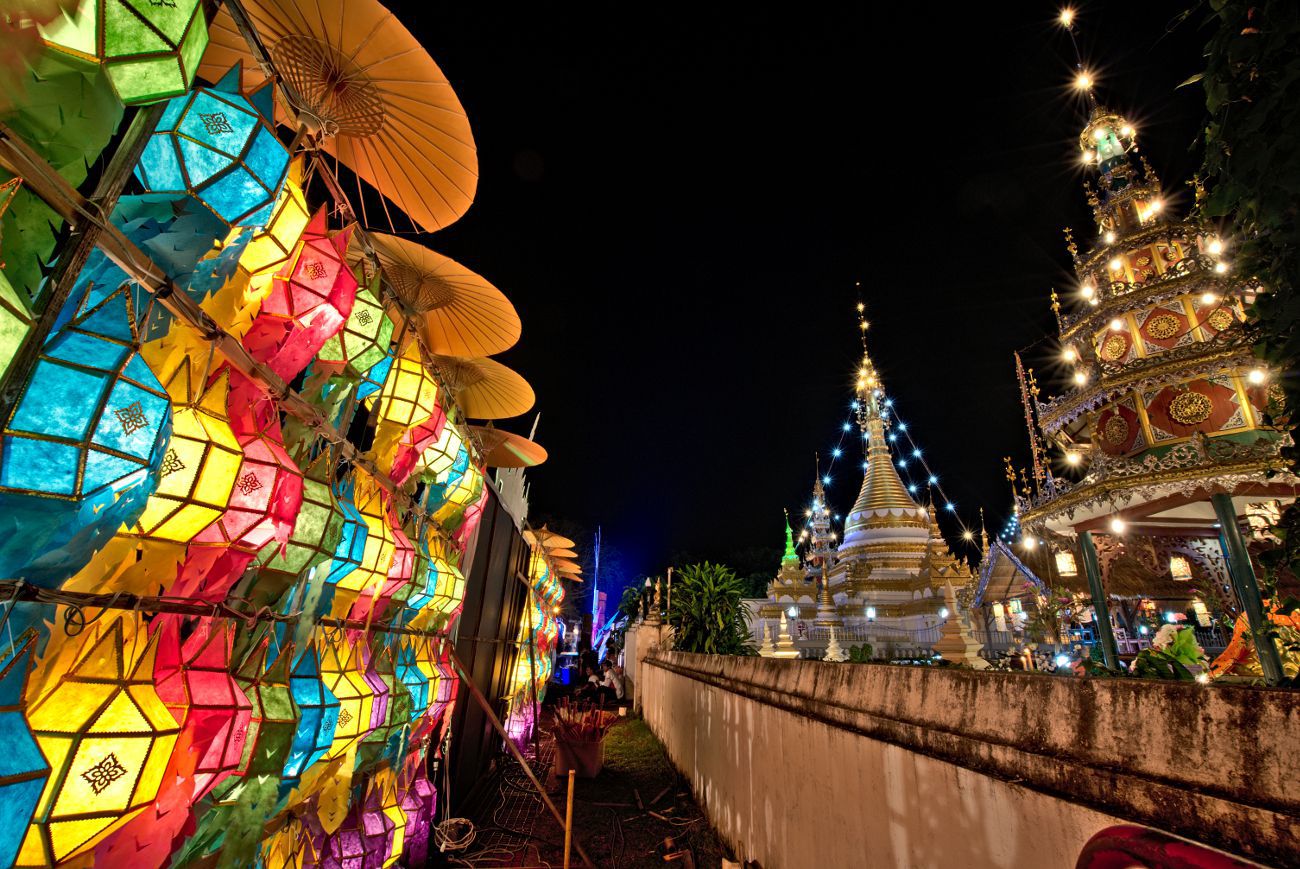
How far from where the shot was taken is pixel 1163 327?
12016 mm

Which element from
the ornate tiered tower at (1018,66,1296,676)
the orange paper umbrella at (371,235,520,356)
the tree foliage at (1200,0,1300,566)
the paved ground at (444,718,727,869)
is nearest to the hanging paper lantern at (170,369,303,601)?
the orange paper umbrella at (371,235,520,356)

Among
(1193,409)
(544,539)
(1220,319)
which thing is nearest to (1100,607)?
(1193,409)

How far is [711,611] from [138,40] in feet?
38.5

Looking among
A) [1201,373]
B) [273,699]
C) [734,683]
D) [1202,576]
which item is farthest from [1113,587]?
[273,699]

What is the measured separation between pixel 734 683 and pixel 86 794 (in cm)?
560

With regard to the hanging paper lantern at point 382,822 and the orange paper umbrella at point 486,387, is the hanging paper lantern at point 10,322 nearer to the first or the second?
the hanging paper lantern at point 382,822

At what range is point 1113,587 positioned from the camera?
16.7 metres

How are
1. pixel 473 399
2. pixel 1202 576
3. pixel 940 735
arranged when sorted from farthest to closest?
1. pixel 1202 576
2. pixel 473 399
3. pixel 940 735

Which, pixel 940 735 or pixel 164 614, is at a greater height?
pixel 164 614

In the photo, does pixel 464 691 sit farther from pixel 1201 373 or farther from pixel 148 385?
pixel 1201 373

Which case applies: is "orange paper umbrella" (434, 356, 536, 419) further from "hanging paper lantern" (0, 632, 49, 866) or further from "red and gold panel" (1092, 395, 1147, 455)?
"red and gold panel" (1092, 395, 1147, 455)

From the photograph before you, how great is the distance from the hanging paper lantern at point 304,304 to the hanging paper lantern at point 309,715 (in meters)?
1.37

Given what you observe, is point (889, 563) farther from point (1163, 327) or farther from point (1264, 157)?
point (1264, 157)

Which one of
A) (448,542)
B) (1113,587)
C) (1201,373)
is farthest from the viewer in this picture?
(1113,587)
